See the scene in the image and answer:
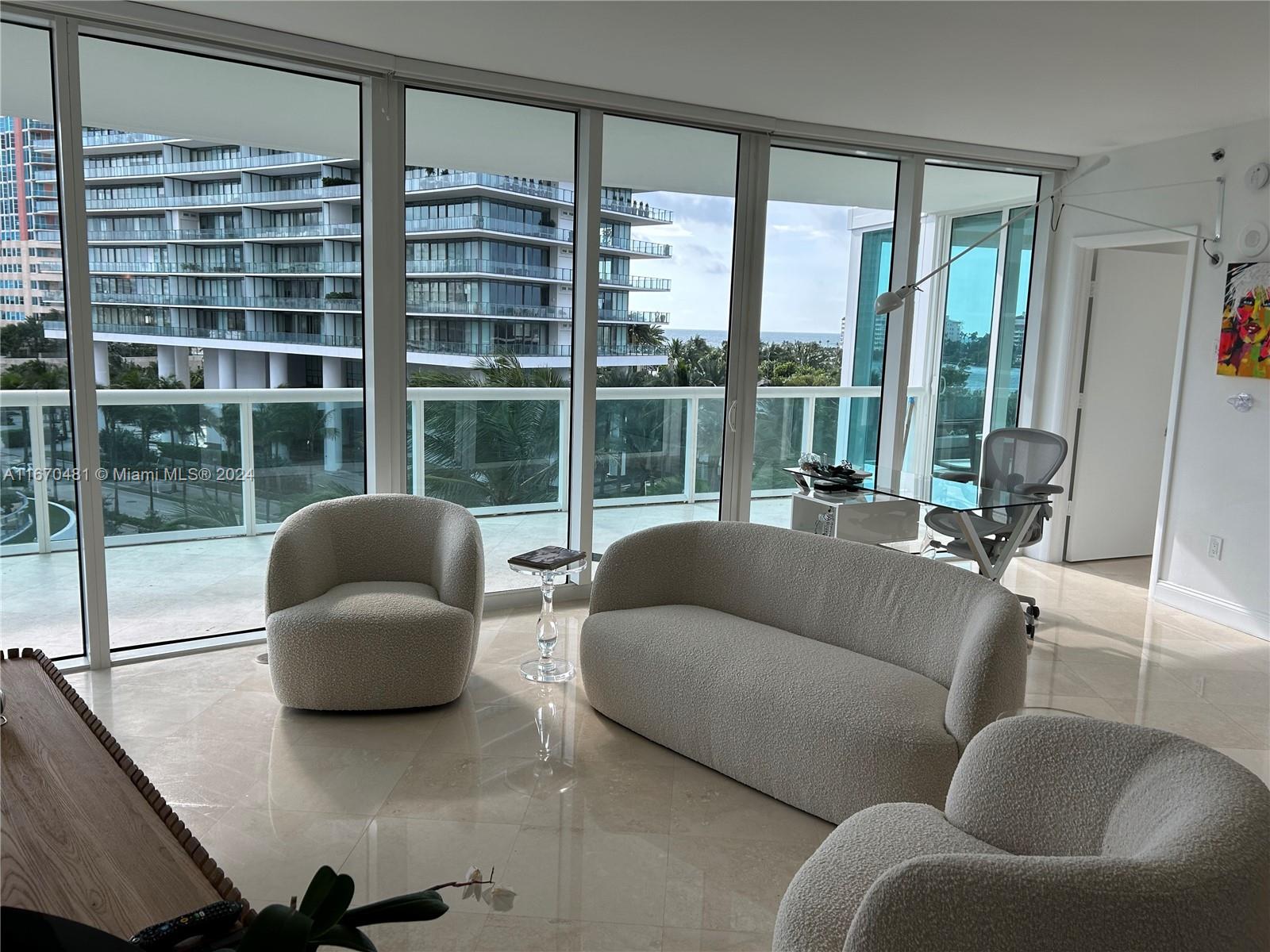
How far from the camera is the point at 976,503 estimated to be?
4297 mm

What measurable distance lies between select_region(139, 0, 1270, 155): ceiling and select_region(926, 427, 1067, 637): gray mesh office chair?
1.69 m

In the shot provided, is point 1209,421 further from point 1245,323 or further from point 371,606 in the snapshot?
point 371,606

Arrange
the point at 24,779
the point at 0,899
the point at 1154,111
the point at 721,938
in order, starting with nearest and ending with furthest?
the point at 0,899 < the point at 24,779 < the point at 721,938 < the point at 1154,111

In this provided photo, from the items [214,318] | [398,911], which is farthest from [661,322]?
[398,911]

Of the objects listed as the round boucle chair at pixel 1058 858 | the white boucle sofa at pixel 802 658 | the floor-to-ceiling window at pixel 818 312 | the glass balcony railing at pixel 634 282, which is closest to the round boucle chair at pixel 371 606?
the white boucle sofa at pixel 802 658

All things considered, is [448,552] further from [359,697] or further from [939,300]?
[939,300]

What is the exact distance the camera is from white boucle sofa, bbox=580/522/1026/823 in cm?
268

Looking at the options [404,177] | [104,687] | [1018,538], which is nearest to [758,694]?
[1018,538]

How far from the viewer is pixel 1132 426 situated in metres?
6.31

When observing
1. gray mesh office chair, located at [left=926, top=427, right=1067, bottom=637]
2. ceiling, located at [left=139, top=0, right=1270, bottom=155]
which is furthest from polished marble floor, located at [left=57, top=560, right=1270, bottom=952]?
ceiling, located at [left=139, top=0, right=1270, bottom=155]

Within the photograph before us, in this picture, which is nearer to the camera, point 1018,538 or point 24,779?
point 24,779

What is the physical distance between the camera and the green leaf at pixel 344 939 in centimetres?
104

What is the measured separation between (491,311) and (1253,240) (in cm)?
392

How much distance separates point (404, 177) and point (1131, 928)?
408cm
